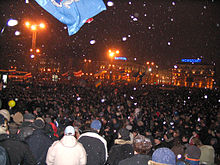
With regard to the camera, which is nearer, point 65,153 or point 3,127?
point 65,153

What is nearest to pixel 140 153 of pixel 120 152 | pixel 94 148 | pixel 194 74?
pixel 120 152

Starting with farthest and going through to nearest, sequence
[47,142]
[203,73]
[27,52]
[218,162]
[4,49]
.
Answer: [203,73], [27,52], [4,49], [218,162], [47,142]

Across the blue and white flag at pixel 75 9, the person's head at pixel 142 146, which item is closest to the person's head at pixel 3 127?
the person's head at pixel 142 146

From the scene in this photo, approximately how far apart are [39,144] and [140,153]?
1930 mm

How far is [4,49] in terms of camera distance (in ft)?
112

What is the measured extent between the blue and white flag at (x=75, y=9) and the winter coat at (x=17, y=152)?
8.92ft

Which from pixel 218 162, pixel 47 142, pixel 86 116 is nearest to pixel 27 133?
pixel 47 142

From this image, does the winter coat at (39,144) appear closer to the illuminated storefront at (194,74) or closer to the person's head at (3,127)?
the person's head at (3,127)

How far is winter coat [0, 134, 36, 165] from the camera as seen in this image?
2873 millimetres

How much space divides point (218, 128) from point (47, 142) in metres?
7.21

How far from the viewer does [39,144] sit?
12.2 feet

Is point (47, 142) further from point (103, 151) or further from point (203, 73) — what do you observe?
point (203, 73)

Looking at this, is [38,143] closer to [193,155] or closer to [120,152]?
[120,152]

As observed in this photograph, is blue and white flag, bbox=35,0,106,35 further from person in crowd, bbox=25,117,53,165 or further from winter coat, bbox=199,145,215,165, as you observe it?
winter coat, bbox=199,145,215,165
